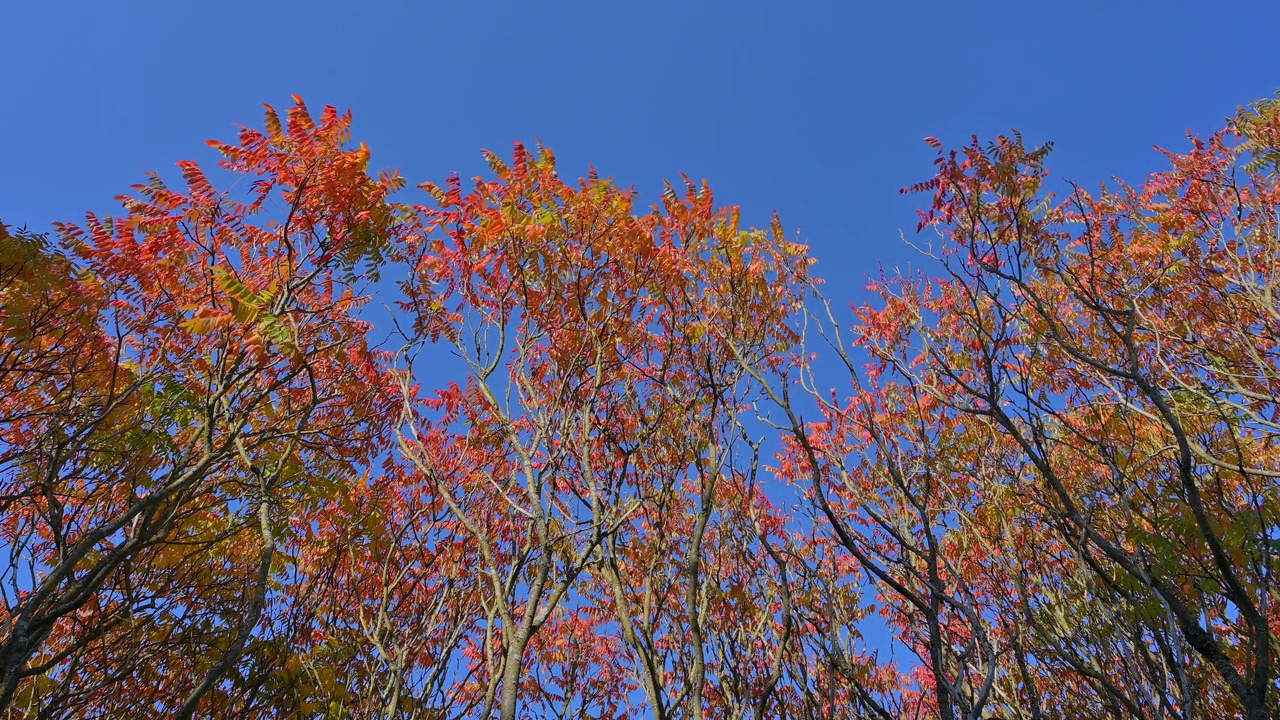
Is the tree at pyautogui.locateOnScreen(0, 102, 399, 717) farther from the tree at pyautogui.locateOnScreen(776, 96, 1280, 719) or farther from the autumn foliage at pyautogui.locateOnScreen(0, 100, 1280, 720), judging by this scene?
the tree at pyautogui.locateOnScreen(776, 96, 1280, 719)

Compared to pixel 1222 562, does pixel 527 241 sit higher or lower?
higher

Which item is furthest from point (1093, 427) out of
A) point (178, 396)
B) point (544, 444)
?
point (178, 396)

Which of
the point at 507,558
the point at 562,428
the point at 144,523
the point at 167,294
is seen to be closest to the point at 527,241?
the point at 562,428

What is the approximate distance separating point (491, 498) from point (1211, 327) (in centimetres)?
973

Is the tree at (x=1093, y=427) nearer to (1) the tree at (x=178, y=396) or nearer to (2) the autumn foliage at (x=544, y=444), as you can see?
(2) the autumn foliage at (x=544, y=444)

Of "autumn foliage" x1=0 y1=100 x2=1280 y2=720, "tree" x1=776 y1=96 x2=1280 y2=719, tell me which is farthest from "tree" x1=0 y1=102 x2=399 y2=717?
"tree" x1=776 y1=96 x2=1280 y2=719

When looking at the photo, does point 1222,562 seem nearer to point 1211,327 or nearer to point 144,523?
point 144,523

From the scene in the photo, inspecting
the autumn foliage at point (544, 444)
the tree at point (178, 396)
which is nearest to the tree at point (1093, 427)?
the autumn foliage at point (544, 444)

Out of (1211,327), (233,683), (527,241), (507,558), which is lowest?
(233,683)

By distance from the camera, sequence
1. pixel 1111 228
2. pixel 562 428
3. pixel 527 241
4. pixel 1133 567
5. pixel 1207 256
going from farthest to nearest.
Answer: pixel 1111 228
pixel 1207 256
pixel 527 241
pixel 562 428
pixel 1133 567

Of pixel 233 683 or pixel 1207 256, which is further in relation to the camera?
pixel 1207 256

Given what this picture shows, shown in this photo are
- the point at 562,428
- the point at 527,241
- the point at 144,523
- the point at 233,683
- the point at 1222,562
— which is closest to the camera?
the point at 1222,562

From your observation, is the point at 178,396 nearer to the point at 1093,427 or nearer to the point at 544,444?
the point at 544,444

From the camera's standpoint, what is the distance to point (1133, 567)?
3.20 m
